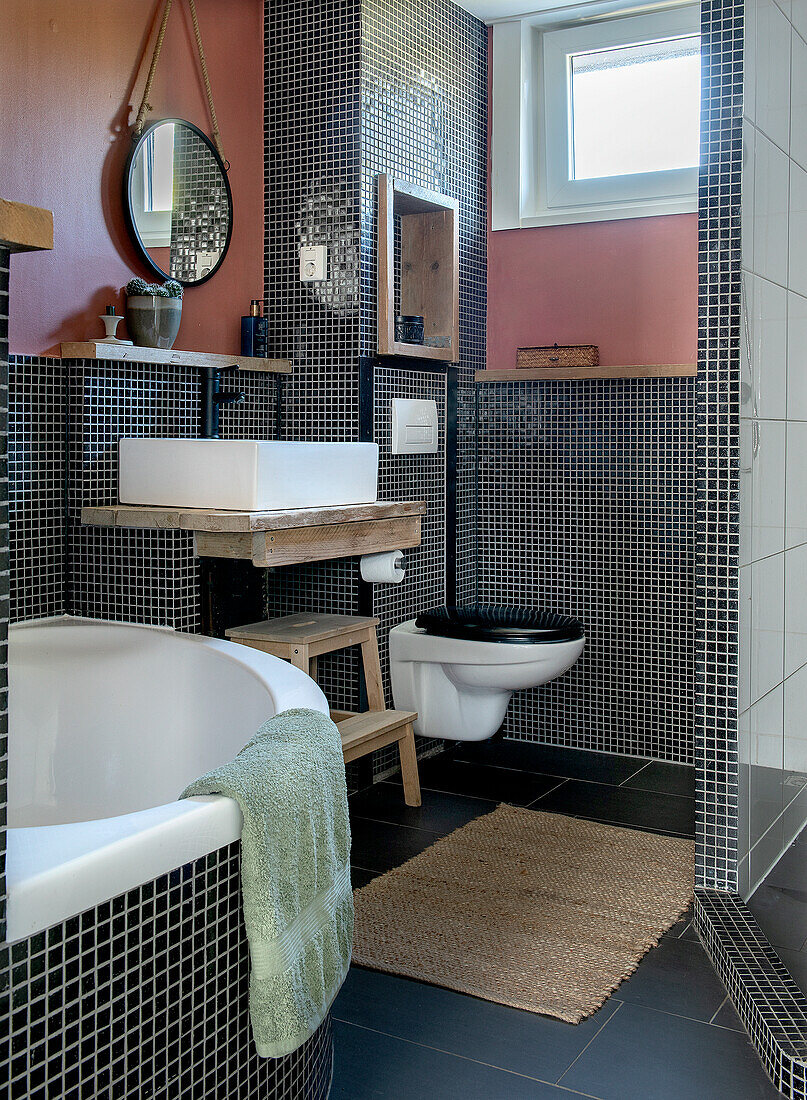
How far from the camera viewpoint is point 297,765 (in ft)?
4.77

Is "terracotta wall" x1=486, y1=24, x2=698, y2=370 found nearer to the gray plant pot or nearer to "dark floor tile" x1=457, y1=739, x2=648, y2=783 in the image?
"dark floor tile" x1=457, y1=739, x2=648, y2=783

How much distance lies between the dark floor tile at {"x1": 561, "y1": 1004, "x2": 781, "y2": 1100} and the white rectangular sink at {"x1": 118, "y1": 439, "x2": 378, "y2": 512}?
1.31 m

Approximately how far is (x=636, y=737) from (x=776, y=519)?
4.23 ft

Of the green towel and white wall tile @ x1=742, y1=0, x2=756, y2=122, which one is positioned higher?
white wall tile @ x1=742, y1=0, x2=756, y2=122

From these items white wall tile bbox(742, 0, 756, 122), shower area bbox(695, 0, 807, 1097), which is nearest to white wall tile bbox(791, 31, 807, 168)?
shower area bbox(695, 0, 807, 1097)

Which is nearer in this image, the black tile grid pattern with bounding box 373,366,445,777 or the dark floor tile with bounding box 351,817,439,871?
the dark floor tile with bounding box 351,817,439,871

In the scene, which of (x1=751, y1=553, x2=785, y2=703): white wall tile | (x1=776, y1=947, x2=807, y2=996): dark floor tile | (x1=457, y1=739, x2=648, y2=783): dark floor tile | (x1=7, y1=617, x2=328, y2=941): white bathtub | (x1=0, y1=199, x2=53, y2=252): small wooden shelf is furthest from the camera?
(x1=457, y1=739, x2=648, y2=783): dark floor tile

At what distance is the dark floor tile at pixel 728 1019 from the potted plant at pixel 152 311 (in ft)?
6.43

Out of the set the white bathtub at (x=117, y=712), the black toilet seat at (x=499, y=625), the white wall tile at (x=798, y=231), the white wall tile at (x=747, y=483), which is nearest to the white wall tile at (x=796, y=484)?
the white wall tile at (x=747, y=483)

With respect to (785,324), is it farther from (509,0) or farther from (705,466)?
(509,0)

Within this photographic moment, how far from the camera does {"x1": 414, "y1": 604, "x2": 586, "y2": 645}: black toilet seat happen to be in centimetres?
311

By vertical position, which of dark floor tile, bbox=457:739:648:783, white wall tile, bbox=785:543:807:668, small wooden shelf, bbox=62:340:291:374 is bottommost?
dark floor tile, bbox=457:739:648:783

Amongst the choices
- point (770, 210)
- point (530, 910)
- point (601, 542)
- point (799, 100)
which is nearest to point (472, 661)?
point (601, 542)

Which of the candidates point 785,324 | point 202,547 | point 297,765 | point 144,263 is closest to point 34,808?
point 202,547
